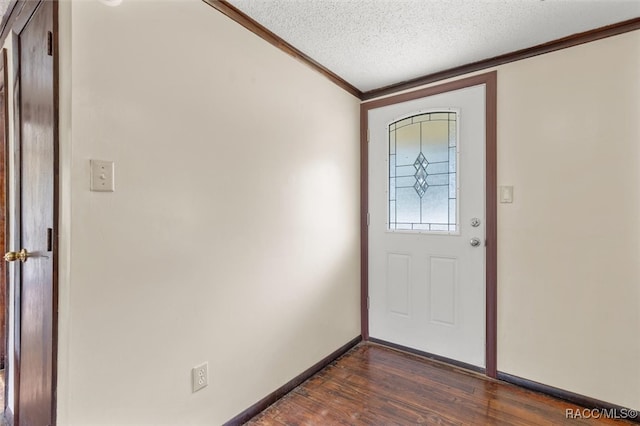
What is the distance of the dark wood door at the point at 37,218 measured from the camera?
112 centimetres

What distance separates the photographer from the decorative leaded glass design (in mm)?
2332

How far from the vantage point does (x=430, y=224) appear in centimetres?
242

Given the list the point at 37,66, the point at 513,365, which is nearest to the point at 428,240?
the point at 513,365

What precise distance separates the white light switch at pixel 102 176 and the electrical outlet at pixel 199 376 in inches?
35.4

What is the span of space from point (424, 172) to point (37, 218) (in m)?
2.30

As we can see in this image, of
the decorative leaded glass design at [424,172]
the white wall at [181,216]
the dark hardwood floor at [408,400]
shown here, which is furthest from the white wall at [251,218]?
the decorative leaded glass design at [424,172]

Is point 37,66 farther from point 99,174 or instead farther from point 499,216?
point 499,216

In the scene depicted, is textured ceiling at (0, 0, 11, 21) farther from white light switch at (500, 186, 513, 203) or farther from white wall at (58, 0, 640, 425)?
white light switch at (500, 186, 513, 203)

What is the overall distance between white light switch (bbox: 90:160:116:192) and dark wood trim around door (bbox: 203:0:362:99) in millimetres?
942

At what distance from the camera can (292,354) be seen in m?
2.04

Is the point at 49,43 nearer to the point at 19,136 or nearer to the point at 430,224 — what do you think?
the point at 19,136

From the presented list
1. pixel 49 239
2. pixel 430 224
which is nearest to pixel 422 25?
pixel 430 224

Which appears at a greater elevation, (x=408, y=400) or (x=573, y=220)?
(x=573, y=220)

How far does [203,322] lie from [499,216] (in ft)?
6.43
